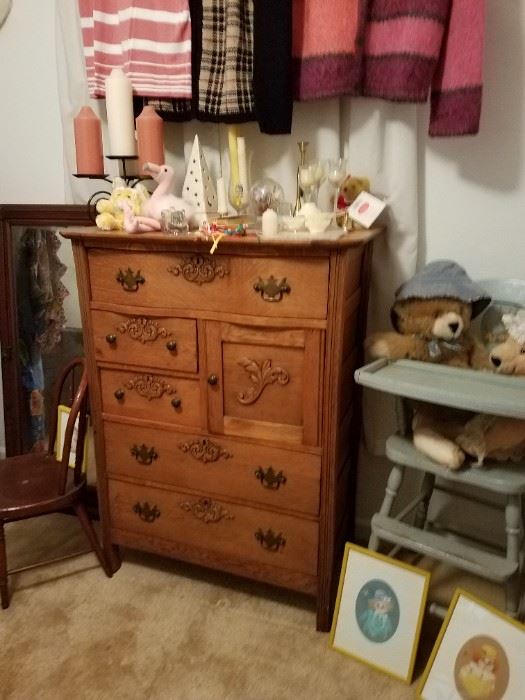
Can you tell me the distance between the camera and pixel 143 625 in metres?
1.68

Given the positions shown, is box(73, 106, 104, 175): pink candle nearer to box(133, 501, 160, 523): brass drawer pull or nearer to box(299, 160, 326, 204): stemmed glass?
box(299, 160, 326, 204): stemmed glass

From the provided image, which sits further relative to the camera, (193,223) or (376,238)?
(376,238)

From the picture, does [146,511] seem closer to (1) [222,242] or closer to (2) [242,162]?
(1) [222,242]

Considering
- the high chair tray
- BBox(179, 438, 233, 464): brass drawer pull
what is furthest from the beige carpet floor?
the high chair tray

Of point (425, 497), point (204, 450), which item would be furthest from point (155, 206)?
point (425, 497)

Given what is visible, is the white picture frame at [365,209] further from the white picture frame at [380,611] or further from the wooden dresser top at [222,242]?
the white picture frame at [380,611]

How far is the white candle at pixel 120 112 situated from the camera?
1.58m

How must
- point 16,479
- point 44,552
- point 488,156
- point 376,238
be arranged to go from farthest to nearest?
point 44,552
point 16,479
point 376,238
point 488,156

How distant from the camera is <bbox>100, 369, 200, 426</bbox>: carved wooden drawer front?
1.61 metres

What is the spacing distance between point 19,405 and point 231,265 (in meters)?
1.20

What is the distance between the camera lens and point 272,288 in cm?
142

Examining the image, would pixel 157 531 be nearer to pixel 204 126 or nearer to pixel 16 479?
pixel 16 479

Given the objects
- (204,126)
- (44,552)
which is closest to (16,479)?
(44,552)

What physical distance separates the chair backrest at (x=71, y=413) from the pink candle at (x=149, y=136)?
65 cm
